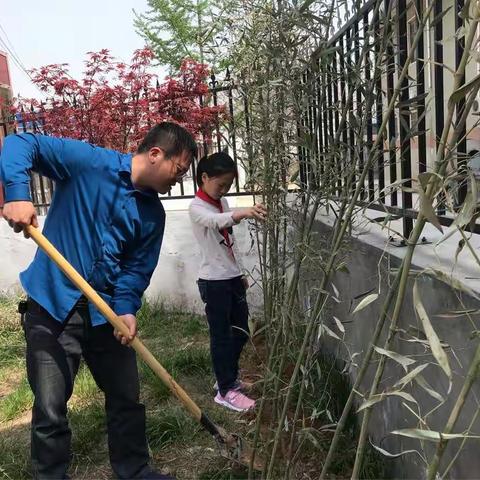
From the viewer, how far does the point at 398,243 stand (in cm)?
195

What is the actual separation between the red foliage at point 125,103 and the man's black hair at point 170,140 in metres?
2.93

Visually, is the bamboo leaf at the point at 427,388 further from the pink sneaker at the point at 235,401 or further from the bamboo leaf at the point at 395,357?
the pink sneaker at the point at 235,401

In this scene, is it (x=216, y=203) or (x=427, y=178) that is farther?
Answer: (x=216, y=203)

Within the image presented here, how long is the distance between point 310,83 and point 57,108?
4.24 m

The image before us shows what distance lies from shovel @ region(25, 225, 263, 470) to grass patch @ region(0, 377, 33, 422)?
146 centimetres

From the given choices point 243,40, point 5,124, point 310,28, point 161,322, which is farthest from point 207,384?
point 5,124

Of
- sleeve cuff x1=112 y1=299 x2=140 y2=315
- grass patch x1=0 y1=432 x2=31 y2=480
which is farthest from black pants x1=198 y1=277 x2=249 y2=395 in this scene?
grass patch x1=0 y1=432 x2=31 y2=480

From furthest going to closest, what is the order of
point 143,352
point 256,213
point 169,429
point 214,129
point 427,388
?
point 214,129 < point 169,429 < point 256,213 < point 143,352 < point 427,388

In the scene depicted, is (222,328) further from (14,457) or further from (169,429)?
(14,457)

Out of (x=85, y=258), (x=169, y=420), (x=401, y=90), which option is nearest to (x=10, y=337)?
(x=169, y=420)

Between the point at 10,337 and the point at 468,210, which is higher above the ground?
the point at 468,210

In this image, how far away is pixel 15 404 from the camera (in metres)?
3.38

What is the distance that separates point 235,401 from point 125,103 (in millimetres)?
3295

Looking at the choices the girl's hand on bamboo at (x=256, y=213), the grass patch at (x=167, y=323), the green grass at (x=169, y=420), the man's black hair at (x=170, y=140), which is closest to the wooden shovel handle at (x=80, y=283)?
the man's black hair at (x=170, y=140)
